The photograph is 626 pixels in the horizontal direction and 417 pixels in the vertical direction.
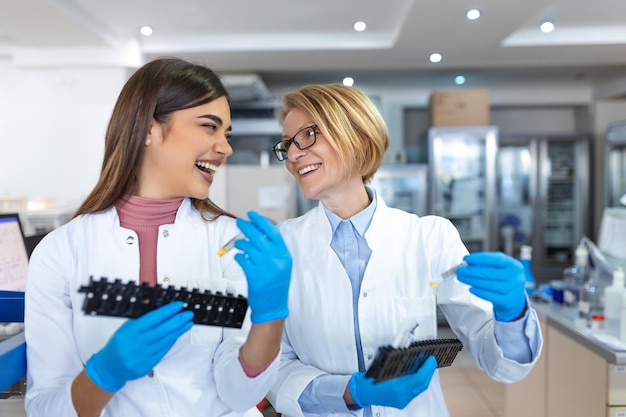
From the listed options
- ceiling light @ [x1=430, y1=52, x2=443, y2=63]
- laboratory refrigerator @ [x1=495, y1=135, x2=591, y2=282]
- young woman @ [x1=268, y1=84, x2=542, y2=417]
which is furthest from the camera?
laboratory refrigerator @ [x1=495, y1=135, x2=591, y2=282]

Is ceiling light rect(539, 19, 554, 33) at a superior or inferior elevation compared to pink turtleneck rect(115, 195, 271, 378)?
superior

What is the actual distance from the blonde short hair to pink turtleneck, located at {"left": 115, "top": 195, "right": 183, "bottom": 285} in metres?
0.40

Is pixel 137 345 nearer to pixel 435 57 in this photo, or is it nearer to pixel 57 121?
pixel 57 121

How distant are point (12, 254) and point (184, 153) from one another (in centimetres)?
105

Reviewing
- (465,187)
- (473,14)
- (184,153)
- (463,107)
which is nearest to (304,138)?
(184,153)

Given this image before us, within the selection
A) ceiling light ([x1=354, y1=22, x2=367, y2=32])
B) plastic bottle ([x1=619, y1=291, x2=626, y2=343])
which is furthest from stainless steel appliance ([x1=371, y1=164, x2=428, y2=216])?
plastic bottle ([x1=619, y1=291, x2=626, y2=343])

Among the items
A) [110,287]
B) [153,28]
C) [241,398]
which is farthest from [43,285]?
[153,28]

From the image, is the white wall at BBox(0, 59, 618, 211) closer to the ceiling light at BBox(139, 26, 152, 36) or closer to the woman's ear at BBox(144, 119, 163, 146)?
the ceiling light at BBox(139, 26, 152, 36)

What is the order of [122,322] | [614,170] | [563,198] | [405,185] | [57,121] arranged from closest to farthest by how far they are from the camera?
[122,322] → [57,121] → [614,170] → [405,185] → [563,198]

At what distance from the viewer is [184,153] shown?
110cm

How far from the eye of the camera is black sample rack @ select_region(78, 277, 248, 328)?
0.85 metres

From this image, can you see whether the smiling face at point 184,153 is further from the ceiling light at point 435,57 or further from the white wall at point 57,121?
the ceiling light at point 435,57

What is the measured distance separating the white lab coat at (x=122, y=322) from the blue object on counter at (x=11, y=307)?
153 millimetres

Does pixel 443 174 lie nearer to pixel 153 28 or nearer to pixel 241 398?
pixel 153 28
